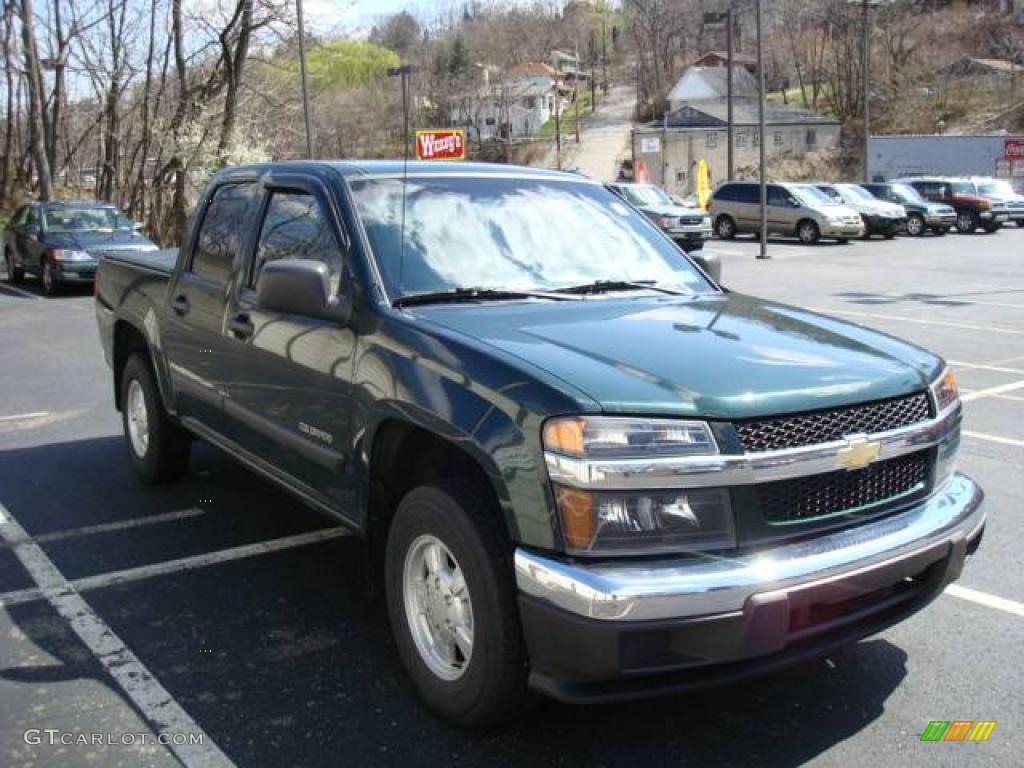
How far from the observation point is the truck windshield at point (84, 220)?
61.0 feet

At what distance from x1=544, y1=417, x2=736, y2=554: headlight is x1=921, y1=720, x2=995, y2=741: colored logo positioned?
3.65 feet

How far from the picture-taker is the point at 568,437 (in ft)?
8.97

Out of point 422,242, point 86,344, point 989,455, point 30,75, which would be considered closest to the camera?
point 422,242

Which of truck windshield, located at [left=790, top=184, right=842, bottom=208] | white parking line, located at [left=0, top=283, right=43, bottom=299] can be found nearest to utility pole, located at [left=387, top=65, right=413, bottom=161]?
white parking line, located at [left=0, top=283, right=43, bottom=299]

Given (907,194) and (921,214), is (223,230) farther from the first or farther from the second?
(907,194)

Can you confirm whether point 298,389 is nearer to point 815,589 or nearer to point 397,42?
point 815,589

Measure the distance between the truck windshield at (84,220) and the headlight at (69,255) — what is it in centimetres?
111

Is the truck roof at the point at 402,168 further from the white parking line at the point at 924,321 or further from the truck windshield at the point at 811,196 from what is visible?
the truck windshield at the point at 811,196

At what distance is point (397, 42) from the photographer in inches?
3088

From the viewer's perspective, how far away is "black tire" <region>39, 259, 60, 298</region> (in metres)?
17.6

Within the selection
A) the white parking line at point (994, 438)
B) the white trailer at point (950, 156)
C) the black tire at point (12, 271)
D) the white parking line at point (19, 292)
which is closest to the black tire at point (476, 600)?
the white parking line at point (994, 438)

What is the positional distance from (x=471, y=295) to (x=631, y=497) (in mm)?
1325

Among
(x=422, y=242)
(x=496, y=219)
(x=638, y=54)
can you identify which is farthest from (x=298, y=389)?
(x=638, y=54)

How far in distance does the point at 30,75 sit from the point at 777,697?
1261 inches
